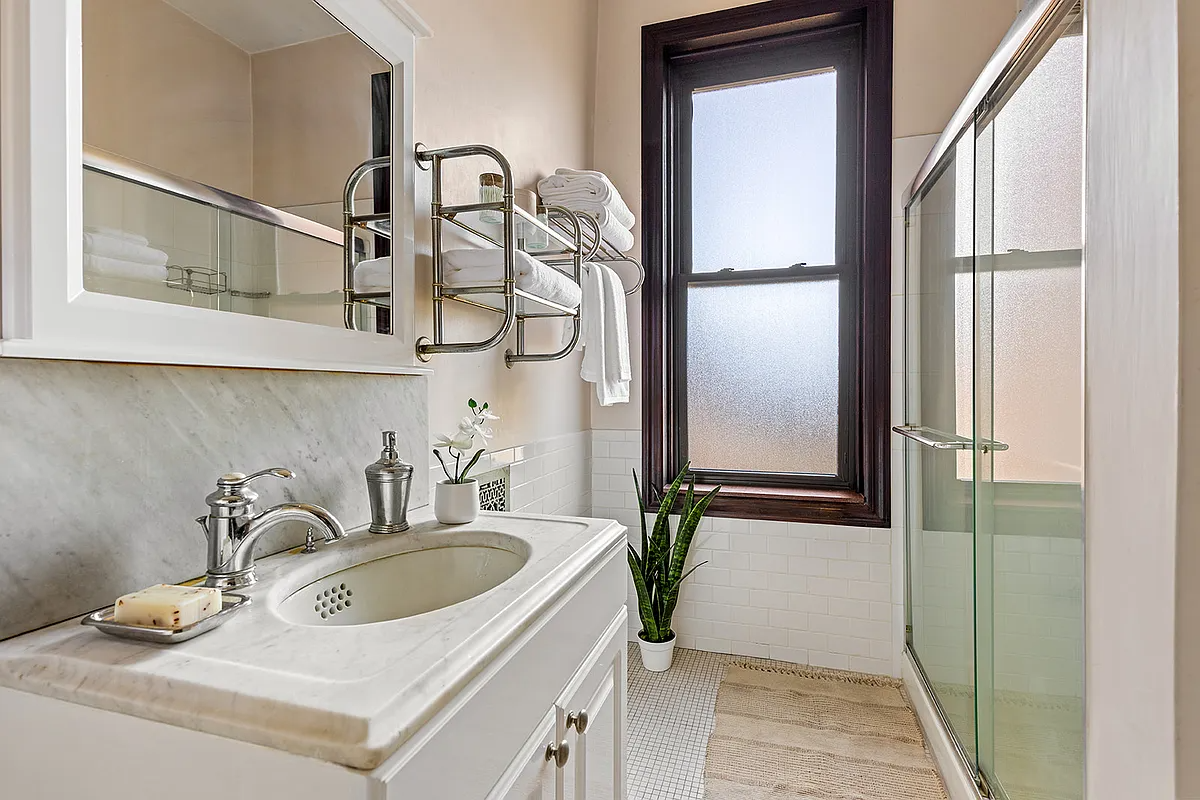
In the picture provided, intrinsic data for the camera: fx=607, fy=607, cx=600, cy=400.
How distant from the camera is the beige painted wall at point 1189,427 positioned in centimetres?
64

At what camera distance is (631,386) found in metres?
2.39

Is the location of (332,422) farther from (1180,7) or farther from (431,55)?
(1180,7)

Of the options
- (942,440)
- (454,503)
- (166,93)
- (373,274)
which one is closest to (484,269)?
(373,274)

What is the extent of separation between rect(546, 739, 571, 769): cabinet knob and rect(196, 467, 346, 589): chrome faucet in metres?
0.44

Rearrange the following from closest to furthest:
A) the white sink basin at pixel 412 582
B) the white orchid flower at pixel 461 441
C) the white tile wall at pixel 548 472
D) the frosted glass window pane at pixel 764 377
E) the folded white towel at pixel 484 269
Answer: the white sink basin at pixel 412 582 < the white orchid flower at pixel 461 441 < the folded white towel at pixel 484 269 < the white tile wall at pixel 548 472 < the frosted glass window pane at pixel 764 377

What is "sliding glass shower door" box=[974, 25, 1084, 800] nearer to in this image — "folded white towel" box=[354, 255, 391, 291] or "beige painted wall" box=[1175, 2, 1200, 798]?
"beige painted wall" box=[1175, 2, 1200, 798]

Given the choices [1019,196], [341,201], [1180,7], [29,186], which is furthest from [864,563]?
[29,186]

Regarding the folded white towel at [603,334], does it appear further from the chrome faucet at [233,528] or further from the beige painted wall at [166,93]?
the chrome faucet at [233,528]

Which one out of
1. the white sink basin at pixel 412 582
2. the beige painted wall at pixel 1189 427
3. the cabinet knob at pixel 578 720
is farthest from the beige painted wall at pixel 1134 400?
the white sink basin at pixel 412 582

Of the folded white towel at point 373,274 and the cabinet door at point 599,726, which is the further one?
the folded white towel at point 373,274

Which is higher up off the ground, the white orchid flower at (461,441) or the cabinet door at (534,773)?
the white orchid flower at (461,441)

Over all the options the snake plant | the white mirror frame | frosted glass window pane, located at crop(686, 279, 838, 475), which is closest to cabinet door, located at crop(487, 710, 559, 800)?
the white mirror frame

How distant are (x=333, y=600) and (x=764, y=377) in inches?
Result: 73.0

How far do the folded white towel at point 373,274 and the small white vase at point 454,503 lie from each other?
0.39 metres
